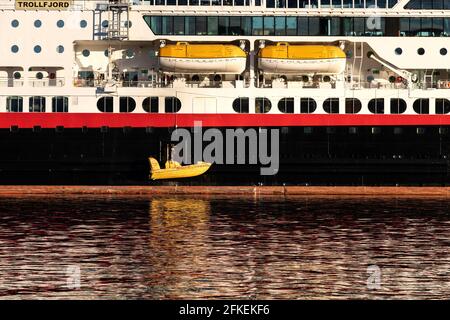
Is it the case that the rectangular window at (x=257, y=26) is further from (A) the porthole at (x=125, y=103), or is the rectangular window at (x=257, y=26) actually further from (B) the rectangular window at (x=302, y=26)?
(A) the porthole at (x=125, y=103)

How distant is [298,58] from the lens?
1775 inches

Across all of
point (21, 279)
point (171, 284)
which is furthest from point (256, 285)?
point (21, 279)

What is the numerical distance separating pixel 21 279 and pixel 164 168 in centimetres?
2390

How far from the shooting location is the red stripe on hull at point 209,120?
148 feet

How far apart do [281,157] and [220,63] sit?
4.51 metres

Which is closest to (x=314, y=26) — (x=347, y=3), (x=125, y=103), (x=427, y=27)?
(x=347, y=3)

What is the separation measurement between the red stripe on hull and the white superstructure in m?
0.05

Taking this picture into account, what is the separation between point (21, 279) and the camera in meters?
21.2

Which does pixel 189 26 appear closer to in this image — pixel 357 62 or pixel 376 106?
pixel 357 62

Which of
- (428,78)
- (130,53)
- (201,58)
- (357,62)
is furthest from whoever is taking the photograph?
(357,62)

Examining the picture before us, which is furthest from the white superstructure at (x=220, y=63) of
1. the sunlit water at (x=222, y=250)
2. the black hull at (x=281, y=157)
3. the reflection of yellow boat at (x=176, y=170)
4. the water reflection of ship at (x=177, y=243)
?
the sunlit water at (x=222, y=250)

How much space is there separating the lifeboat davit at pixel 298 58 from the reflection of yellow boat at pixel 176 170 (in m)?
4.79

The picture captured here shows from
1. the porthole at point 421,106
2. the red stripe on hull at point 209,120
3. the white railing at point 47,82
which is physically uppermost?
the white railing at point 47,82
